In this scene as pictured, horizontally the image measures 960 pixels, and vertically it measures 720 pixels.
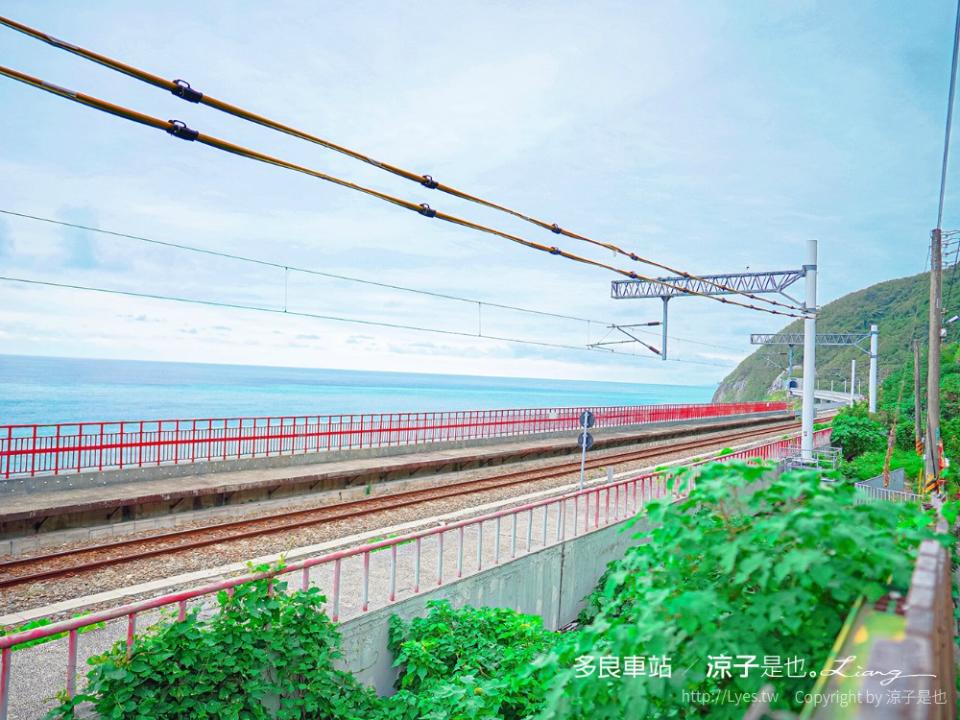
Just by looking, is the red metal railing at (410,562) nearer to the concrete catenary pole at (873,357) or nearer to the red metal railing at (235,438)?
the red metal railing at (235,438)

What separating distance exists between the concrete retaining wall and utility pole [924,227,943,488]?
8.48m

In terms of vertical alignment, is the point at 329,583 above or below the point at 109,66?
below

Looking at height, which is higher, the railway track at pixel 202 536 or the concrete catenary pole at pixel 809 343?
the concrete catenary pole at pixel 809 343

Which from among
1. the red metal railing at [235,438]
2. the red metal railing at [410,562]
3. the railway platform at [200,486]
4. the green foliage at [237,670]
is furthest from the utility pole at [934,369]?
the green foliage at [237,670]

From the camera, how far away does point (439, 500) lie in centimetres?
1577

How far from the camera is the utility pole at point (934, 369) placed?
15.3 m

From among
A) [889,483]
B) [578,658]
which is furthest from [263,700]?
[889,483]

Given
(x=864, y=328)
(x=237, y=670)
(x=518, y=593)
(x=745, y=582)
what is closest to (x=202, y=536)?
(x=518, y=593)

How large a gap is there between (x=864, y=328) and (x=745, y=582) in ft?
362

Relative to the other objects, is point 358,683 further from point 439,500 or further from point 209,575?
point 439,500

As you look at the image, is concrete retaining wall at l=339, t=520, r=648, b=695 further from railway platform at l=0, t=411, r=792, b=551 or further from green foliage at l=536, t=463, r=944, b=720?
railway platform at l=0, t=411, r=792, b=551

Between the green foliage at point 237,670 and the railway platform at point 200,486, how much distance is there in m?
8.49

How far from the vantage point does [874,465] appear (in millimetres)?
23219

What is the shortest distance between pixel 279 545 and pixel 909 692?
11168 millimetres
